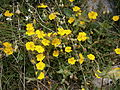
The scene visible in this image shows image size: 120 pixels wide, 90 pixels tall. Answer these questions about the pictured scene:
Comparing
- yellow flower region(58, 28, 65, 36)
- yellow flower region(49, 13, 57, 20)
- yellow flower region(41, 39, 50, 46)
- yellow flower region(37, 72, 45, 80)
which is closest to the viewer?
yellow flower region(37, 72, 45, 80)

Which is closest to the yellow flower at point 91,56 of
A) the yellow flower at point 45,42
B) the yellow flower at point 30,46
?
the yellow flower at point 45,42

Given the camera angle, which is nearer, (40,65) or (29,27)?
(40,65)

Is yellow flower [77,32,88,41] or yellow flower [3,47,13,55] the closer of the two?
yellow flower [3,47,13,55]

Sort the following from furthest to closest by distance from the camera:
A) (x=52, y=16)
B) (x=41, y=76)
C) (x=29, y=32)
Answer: (x=52, y=16), (x=29, y=32), (x=41, y=76)

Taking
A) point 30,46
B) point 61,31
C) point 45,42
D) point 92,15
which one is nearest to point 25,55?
point 30,46

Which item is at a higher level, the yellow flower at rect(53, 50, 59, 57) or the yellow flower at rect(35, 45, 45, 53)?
the yellow flower at rect(35, 45, 45, 53)

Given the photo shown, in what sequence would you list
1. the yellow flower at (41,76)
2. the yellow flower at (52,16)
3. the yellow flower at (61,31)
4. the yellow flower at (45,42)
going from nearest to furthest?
1. the yellow flower at (41,76)
2. the yellow flower at (45,42)
3. the yellow flower at (61,31)
4. the yellow flower at (52,16)

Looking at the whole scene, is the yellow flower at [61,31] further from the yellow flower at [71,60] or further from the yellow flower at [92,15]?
the yellow flower at [92,15]

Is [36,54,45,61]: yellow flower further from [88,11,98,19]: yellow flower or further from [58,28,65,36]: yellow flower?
[88,11,98,19]: yellow flower

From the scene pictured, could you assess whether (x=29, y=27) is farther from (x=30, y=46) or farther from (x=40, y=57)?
(x=40, y=57)

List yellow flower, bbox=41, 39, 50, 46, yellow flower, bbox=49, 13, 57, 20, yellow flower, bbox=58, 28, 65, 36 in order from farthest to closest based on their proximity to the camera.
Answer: yellow flower, bbox=49, 13, 57, 20
yellow flower, bbox=58, 28, 65, 36
yellow flower, bbox=41, 39, 50, 46

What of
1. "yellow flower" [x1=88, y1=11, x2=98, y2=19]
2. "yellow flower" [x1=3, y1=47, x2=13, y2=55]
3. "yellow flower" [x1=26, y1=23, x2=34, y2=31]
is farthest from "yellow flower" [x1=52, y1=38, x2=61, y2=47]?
"yellow flower" [x1=88, y1=11, x2=98, y2=19]

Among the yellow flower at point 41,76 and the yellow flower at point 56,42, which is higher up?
the yellow flower at point 56,42
